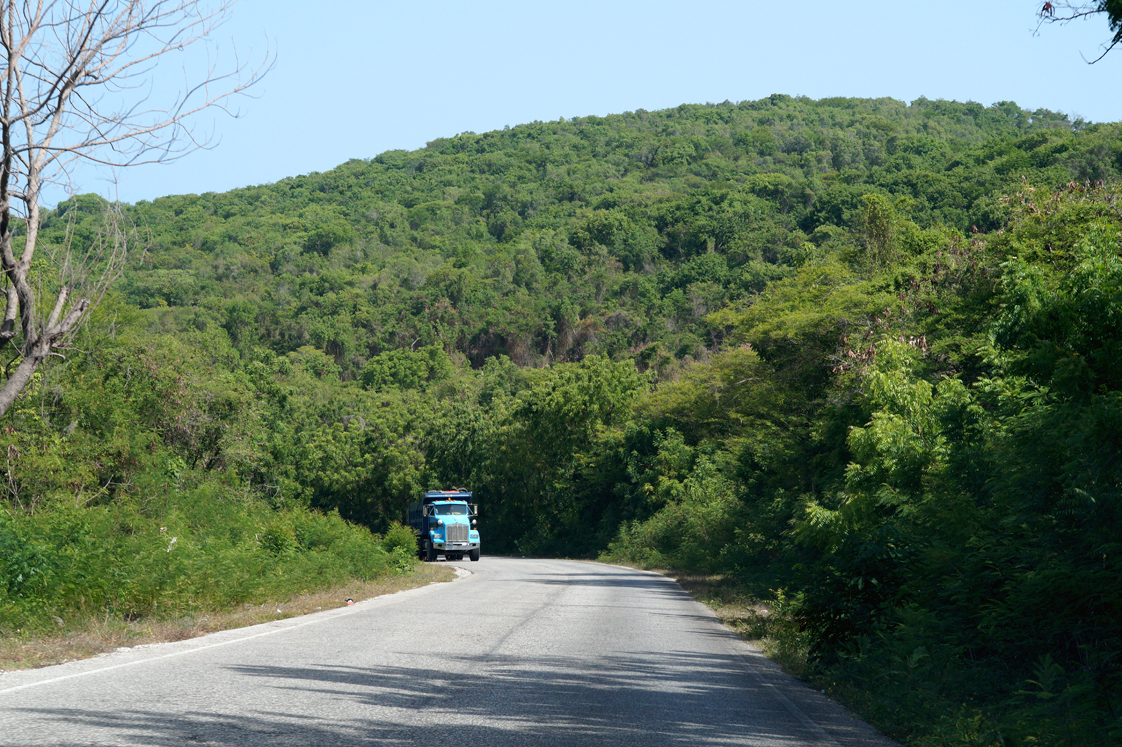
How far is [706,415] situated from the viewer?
2157 inches

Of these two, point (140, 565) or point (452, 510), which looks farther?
point (452, 510)

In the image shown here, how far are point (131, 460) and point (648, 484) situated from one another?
112ft

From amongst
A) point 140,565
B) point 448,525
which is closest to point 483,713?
A: point 140,565

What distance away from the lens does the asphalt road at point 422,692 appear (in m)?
7.18

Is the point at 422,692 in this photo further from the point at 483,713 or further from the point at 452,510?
the point at 452,510

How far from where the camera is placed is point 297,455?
76000mm

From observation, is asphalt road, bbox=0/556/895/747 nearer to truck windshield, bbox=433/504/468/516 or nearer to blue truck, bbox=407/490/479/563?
blue truck, bbox=407/490/479/563

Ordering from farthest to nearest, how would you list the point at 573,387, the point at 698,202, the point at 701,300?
the point at 698,202 → the point at 701,300 → the point at 573,387

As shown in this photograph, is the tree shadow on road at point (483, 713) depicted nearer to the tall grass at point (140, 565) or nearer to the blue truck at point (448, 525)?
the tall grass at point (140, 565)

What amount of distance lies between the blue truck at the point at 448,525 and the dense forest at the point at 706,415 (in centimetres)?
760

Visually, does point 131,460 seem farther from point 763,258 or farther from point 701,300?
point 763,258

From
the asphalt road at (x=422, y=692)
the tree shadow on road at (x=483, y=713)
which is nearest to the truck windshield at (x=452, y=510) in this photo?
the asphalt road at (x=422, y=692)

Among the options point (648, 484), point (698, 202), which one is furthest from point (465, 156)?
point (648, 484)

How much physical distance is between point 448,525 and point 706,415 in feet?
58.1
